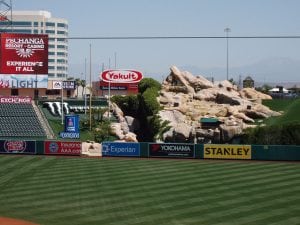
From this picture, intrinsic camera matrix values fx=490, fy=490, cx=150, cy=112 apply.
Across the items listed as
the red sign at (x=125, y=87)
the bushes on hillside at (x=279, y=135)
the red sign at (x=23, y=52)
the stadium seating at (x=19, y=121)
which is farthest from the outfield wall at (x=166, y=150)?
the red sign at (x=125, y=87)

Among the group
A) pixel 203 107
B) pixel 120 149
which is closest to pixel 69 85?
pixel 203 107

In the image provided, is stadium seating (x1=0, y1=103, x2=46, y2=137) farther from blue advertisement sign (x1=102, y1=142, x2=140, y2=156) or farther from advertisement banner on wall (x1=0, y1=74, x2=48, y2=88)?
blue advertisement sign (x1=102, y1=142, x2=140, y2=156)

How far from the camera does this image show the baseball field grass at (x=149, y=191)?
2322 centimetres

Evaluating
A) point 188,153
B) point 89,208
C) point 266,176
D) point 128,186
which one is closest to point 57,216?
point 89,208

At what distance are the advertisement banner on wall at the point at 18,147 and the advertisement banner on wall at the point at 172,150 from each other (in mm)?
11413

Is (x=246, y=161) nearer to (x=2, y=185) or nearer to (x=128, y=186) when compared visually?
(x=128, y=186)

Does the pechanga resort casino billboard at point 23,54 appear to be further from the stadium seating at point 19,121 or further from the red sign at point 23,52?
the stadium seating at point 19,121

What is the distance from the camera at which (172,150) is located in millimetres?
45875

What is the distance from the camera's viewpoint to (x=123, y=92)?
251 feet

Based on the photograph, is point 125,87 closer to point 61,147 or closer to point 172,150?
point 61,147

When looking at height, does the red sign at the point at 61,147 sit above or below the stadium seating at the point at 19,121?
below

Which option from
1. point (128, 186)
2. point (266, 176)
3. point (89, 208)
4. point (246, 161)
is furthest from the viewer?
point (246, 161)

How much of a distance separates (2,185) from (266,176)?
18291 millimetres

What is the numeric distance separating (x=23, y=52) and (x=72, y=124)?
1164cm
